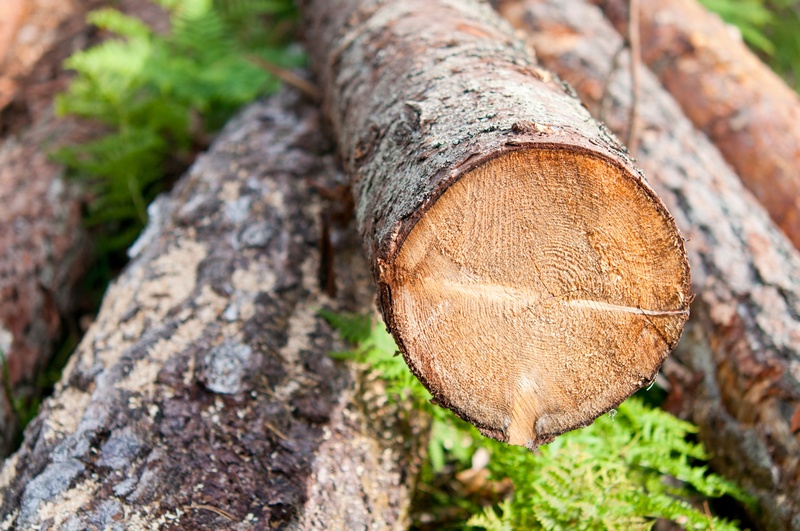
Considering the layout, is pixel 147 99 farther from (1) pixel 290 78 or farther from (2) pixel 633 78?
(2) pixel 633 78

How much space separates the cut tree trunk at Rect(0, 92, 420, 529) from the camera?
165cm

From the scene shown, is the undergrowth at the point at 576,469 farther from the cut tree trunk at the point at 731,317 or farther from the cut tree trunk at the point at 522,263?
the cut tree trunk at the point at 522,263

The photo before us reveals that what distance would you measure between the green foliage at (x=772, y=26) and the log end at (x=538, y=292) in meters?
3.78

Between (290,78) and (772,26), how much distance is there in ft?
13.6

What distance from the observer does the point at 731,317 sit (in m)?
2.34

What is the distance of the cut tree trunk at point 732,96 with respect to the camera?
303 centimetres

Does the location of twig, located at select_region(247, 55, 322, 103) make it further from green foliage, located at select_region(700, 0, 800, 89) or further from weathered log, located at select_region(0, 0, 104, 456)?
green foliage, located at select_region(700, 0, 800, 89)

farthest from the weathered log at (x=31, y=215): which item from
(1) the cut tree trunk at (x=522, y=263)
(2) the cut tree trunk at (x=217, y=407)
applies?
(1) the cut tree trunk at (x=522, y=263)

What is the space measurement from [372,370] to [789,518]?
1.42m

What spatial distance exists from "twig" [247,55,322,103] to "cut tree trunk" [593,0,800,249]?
6.66 feet

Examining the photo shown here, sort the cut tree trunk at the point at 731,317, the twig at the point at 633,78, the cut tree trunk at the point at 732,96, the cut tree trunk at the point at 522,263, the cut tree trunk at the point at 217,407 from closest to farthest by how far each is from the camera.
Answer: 1. the cut tree trunk at the point at 522,263
2. the cut tree trunk at the point at 217,407
3. the cut tree trunk at the point at 731,317
4. the twig at the point at 633,78
5. the cut tree trunk at the point at 732,96

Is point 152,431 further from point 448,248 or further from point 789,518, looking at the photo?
point 789,518

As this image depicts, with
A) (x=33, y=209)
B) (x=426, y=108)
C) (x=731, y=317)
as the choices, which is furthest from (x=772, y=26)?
(x=33, y=209)

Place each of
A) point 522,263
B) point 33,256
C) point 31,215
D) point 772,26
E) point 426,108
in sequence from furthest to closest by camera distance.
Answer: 1. point 772,26
2. point 31,215
3. point 33,256
4. point 426,108
5. point 522,263
